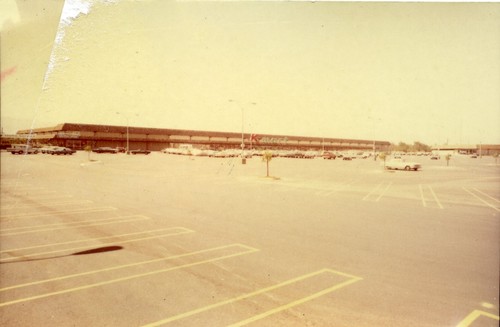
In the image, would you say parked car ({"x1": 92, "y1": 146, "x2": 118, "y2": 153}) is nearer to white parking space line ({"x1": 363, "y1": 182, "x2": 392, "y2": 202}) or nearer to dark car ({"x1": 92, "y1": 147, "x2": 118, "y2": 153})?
dark car ({"x1": 92, "y1": 147, "x2": 118, "y2": 153})

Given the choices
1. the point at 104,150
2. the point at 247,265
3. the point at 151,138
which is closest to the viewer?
the point at 247,265

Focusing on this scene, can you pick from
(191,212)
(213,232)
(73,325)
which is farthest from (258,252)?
(191,212)

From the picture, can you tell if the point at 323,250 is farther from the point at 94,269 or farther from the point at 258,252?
the point at 94,269

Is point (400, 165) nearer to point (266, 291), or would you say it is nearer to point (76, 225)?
point (76, 225)

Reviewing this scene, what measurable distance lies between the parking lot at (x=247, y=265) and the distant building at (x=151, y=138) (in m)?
52.6

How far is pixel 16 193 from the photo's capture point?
59.1ft

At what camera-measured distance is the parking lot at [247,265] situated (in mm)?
5168

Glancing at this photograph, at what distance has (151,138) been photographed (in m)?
81.2

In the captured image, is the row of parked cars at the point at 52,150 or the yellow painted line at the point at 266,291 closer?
the yellow painted line at the point at 266,291

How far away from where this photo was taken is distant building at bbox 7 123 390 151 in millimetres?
70000

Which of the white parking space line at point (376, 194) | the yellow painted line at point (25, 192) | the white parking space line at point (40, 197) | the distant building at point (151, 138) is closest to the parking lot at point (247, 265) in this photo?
the white parking space line at point (40, 197)

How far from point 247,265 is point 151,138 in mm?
78197

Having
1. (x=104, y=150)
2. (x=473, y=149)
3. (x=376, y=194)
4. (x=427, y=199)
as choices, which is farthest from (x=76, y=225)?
(x=473, y=149)

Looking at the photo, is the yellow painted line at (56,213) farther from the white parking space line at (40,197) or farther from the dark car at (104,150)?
the dark car at (104,150)
